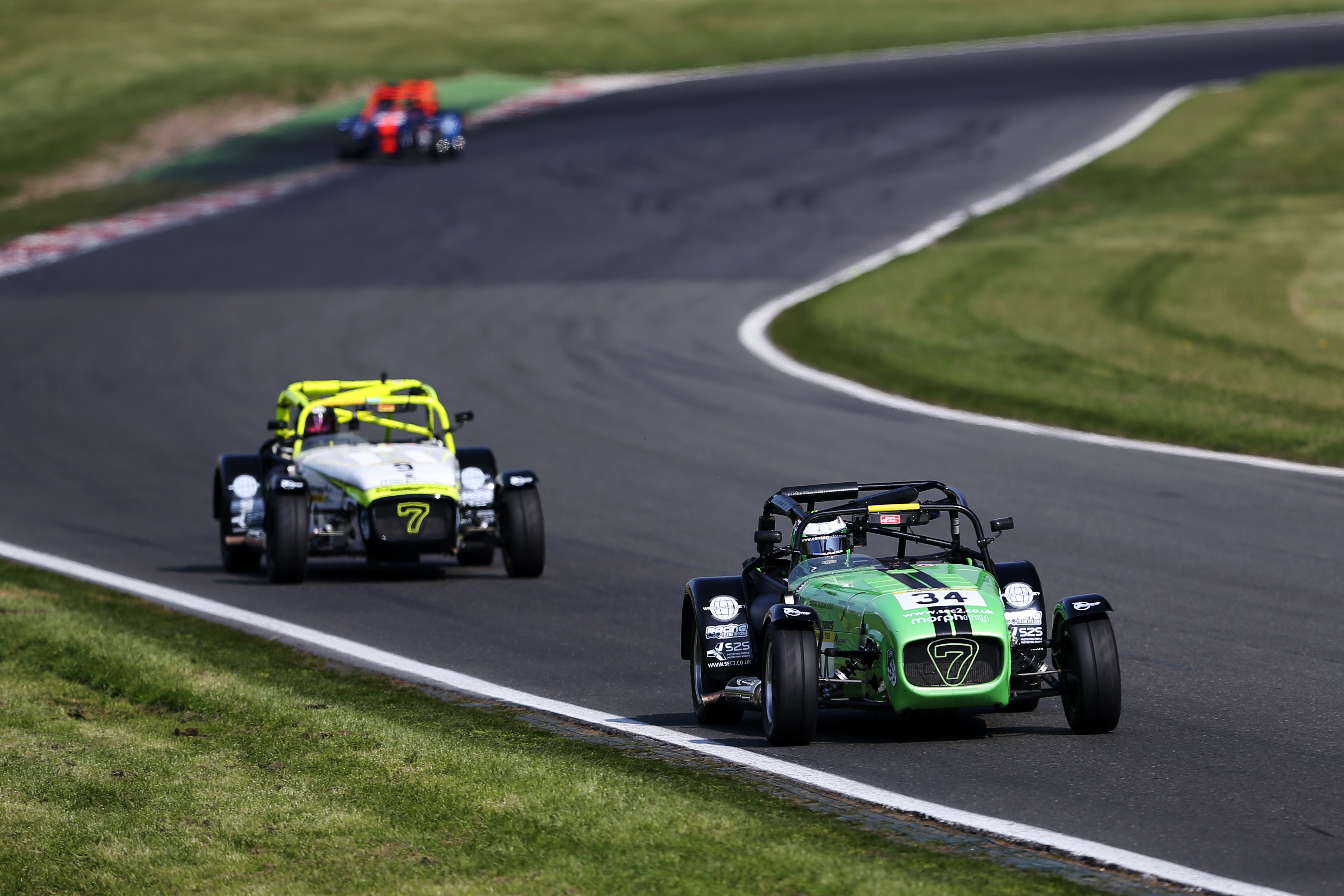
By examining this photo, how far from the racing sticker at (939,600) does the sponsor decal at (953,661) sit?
0.19 metres

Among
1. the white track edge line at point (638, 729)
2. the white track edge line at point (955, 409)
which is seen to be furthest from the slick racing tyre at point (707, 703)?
the white track edge line at point (955, 409)

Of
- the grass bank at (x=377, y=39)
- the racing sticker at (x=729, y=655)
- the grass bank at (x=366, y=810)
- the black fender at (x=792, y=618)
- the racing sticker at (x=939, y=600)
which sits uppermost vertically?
the grass bank at (x=377, y=39)

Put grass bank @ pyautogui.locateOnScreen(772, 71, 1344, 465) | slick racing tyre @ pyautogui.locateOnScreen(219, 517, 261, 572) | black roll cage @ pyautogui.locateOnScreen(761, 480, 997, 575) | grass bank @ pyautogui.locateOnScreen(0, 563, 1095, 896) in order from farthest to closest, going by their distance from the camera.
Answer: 1. grass bank @ pyautogui.locateOnScreen(772, 71, 1344, 465)
2. slick racing tyre @ pyautogui.locateOnScreen(219, 517, 261, 572)
3. black roll cage @ pyautogui.locateOnScreen(761, 480, 997, 575)
4. grass bank @ pyautogui.locateOnScreen(0, 563, 1095, 896)

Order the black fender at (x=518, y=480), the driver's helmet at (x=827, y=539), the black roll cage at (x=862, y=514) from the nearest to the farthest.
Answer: the black roll cage at (x=862, y=514) < the driver's helmet at (x=827, y=539) < the black fender at (x=518, y=480)

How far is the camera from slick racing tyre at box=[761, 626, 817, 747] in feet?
31.1

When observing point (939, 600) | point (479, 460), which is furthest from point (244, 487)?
point (939, 600)

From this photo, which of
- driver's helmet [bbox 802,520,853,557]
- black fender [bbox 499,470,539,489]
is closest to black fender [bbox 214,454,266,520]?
black fender [bbox 499,470,539,489]

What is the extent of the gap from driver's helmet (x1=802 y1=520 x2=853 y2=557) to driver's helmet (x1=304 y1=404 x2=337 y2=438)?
7.53 metres

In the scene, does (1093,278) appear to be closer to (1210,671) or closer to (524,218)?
(524,218)

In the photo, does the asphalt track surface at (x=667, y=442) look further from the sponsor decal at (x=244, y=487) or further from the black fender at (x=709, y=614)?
the sponsor decal at (x=244, y=487)

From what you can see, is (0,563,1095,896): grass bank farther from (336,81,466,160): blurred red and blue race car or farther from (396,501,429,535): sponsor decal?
(336,81,466,160): blurred red and blue race car

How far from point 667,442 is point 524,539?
5678 millimetres

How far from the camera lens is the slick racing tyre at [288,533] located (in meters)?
15.7

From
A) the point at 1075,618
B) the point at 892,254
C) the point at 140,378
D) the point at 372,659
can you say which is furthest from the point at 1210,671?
A: the point at 892,254
